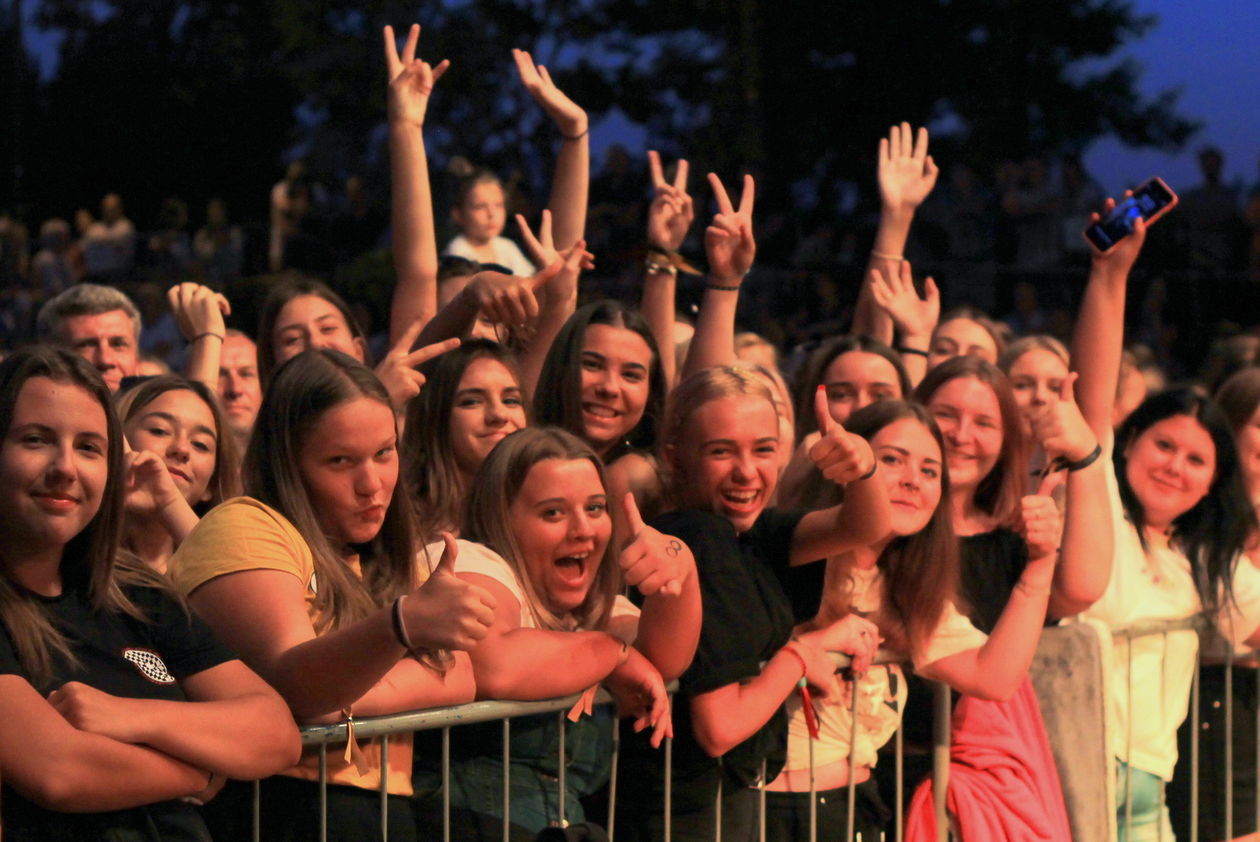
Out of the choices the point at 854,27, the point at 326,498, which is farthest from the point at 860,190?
the point at 326,498

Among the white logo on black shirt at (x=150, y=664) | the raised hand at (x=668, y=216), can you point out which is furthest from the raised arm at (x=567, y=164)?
the white logo on black shirt at (x=150, y=664)

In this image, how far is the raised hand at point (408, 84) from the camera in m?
5.39

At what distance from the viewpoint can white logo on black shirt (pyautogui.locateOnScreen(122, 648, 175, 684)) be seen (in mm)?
2905

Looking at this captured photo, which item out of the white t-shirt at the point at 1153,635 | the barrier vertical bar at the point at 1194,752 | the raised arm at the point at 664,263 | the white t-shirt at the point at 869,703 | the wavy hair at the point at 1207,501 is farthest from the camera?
the raised arm at the point at 664,263

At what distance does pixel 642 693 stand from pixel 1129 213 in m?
2.66

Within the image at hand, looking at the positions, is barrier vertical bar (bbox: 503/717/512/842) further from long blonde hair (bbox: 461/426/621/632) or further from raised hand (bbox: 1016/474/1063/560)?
raised hand (bbox: 1016/474/1063/560)

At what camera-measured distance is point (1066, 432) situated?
477 centimetres

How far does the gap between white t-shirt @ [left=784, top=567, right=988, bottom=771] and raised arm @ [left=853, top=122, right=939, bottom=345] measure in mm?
1867

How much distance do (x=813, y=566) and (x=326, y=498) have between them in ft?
4.33

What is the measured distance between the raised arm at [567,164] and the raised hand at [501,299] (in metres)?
0.79

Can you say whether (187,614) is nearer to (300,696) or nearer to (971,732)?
(300,696)

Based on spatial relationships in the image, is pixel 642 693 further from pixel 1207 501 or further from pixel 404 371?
pixel 1207 501

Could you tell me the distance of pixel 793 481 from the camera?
485cm

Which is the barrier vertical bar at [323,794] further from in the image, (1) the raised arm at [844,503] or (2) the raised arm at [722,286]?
(2) the raised arm at [722,286]
